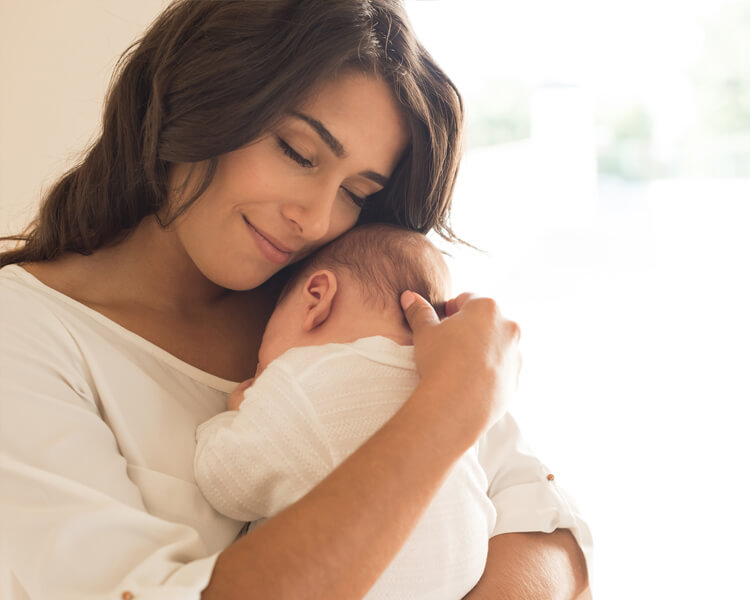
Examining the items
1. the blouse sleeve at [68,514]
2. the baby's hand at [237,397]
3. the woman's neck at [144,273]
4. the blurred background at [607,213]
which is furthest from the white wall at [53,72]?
the blouse sleeve at [68,514]

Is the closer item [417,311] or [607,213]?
[417,311]

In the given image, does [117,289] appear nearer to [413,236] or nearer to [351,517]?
[413,236]

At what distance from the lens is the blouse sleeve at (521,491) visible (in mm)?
1351

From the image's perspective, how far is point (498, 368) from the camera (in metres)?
1.09

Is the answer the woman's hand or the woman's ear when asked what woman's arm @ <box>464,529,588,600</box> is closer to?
the woman's hand

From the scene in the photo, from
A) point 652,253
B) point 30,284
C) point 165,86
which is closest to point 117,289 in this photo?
point 30,284

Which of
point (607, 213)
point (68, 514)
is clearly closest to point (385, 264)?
point (68, 514)

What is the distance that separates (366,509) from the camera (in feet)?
2.91

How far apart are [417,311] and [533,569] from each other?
485mm

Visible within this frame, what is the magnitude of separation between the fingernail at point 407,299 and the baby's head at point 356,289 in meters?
0.02

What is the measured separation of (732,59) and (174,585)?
13.3ft

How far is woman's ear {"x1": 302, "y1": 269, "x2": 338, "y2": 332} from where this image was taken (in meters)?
1.27

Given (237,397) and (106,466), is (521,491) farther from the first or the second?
(106,466)

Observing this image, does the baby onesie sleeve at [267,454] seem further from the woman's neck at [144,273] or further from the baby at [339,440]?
the woman's neck at [144,273]
